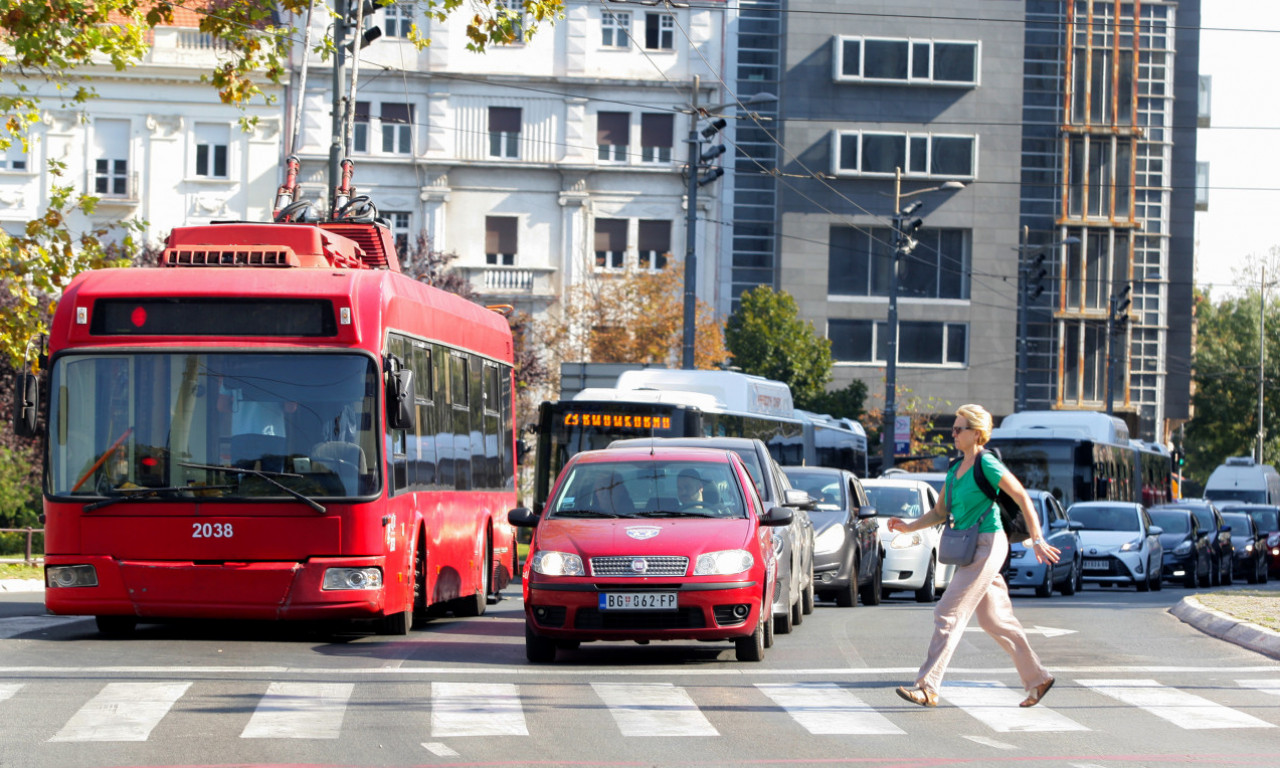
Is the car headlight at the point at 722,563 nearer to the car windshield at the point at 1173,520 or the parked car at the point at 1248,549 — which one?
the car windshield at the point at 1173,520

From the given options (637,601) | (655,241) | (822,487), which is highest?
(655,241)

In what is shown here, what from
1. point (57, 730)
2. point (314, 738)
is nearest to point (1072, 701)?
point (314, 738)

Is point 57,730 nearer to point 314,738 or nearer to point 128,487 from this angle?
point 314,738

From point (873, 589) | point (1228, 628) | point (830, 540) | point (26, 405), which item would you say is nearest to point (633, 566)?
point (26, 405)

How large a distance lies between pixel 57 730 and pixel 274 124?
1857 inches

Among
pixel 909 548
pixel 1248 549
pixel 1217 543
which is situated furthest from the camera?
pixel 1248 549

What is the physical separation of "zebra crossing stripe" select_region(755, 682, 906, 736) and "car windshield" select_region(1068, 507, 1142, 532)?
18.8 m

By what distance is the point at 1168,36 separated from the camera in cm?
6756

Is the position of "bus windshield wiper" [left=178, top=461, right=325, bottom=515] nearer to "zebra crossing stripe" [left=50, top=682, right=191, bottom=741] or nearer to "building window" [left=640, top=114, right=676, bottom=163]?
"zebra crossing stripe" [left=50, top=682, right=191, bottom=741]

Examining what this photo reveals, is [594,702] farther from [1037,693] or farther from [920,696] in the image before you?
[1037,693]

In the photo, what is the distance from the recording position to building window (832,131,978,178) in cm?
6181

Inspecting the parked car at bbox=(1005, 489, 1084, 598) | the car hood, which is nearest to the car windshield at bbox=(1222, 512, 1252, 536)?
the parked car at bbox=(1005, 489, 1084, 598)

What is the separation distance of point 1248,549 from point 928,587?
17.0m

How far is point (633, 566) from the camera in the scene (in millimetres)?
12461
